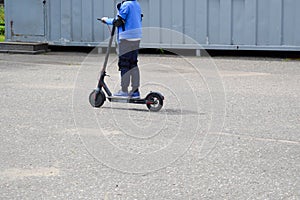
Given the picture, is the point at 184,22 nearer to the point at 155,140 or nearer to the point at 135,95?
the point at 135,95

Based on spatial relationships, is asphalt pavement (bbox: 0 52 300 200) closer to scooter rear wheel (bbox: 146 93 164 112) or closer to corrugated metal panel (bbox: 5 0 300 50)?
scooter rear wheel (bbox: 146 93 164 112)

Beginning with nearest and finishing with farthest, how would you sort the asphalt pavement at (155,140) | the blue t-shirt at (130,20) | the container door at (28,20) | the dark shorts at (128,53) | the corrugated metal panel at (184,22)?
the asphalt pavement at (155,140), the blue t-shirt at (130,20), the dark shorts at (128,53), the corrugated metal panel at (184,22), the container door at (28,20)

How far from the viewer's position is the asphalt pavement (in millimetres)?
6293

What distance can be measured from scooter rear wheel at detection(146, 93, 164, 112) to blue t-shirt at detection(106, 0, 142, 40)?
804mm

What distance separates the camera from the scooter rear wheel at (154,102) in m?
9.68

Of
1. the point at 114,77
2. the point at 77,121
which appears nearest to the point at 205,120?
the point at 77,121

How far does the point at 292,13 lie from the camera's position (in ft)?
54.1

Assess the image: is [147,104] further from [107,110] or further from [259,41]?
[259,41]

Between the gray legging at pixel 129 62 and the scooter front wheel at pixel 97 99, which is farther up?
the gray legging at pixel 129 62

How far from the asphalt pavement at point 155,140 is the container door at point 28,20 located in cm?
532

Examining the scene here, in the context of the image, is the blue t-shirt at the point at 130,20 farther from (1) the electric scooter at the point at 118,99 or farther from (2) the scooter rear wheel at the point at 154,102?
(2) the scooter rear wheel at the point at 154,102

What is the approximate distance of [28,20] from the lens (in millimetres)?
19047

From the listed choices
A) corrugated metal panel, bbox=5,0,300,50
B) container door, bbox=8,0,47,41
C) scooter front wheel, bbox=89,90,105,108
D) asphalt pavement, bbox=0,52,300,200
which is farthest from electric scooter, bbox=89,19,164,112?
container door, bbox=8,0,47,41

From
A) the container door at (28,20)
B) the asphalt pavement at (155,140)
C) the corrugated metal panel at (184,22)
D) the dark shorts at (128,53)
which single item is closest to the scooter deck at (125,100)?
the asphalt pavement at (155,140)
